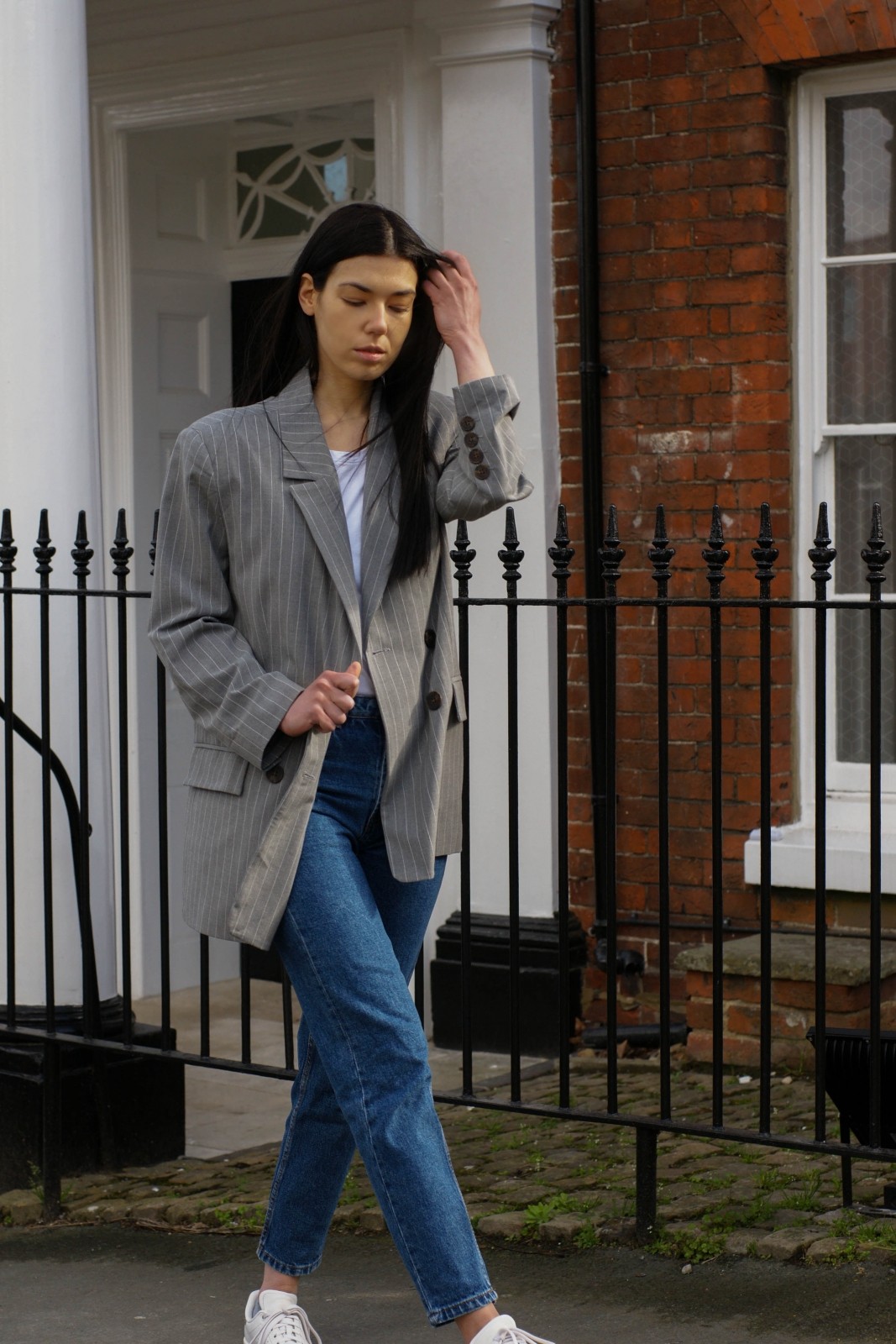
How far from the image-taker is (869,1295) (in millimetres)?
3832

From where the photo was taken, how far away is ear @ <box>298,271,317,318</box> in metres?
3.41

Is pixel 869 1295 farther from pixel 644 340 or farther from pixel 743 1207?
pixel 644 340

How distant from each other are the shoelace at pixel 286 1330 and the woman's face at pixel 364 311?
1.70 m

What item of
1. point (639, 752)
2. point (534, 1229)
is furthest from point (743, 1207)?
point (639, 752)

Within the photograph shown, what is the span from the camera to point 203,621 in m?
3.33

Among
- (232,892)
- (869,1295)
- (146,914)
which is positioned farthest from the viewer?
(146,914)

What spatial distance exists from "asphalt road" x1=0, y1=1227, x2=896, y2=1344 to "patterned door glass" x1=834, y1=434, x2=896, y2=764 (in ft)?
8.17

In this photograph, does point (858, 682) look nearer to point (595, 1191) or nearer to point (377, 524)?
point (595, 1191)

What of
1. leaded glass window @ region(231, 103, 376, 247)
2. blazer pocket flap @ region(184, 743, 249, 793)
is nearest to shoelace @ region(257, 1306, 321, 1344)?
blazer pocket flap @ region(184, 743, 249, 793)

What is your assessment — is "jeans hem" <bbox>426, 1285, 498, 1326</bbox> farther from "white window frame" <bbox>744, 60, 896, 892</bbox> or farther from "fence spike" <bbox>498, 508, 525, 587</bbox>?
"white window frame" <bbox>744, 60, 896, 892</bbox>

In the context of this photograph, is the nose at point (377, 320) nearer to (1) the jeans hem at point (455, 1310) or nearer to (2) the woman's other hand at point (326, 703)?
(2) the woman's other hand at point (326, 703)

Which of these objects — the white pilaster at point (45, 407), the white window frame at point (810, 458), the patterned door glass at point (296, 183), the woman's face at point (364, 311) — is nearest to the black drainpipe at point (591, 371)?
the white window frame at point (810, 458)

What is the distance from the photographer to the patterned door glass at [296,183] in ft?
23.6

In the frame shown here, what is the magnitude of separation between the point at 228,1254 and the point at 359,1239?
0.99 feet
